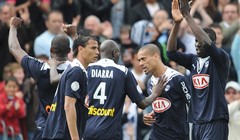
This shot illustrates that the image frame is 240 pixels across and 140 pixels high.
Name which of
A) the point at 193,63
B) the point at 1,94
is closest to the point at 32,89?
the point at 1,94

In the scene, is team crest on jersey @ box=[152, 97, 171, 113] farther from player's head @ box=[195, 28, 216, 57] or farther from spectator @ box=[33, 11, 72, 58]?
spectator @ box=[33, 11, 72, 58]

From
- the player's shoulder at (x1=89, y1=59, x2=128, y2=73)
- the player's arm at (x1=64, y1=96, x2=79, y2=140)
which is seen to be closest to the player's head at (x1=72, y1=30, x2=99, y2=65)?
the player's shoulder at (x1=89, y1=59, x2=128, y2=73)

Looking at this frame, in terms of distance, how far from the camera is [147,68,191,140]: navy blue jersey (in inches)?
540

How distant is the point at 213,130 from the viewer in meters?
13.2

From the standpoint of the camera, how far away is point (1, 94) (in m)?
17.7

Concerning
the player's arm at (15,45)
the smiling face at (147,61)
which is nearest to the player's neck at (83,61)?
the player's arm at (15,45)

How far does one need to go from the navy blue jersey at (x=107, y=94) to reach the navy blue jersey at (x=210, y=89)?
86 cm

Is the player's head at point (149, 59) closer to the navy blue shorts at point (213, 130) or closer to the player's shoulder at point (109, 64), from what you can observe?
the player's shoulder at point (109, 64)

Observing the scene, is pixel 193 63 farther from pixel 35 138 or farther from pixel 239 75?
pixel 239 75

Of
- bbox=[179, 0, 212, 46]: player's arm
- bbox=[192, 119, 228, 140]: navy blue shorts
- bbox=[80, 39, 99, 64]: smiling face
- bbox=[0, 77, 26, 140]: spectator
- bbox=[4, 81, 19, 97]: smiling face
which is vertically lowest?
bbox=[192, 119, 228, 140]: navy blue shorts

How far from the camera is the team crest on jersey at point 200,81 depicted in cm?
1333

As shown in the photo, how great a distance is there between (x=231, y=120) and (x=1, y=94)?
4480 millimetres

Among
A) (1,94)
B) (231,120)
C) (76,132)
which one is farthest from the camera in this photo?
(1,94)

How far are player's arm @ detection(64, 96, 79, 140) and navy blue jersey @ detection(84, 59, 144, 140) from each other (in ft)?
4.21
